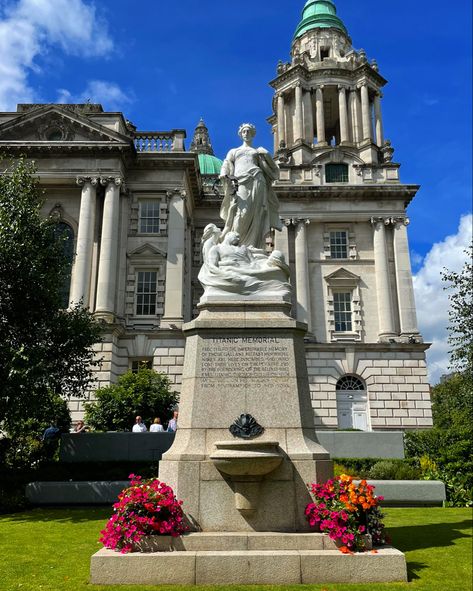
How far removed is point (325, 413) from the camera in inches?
1353

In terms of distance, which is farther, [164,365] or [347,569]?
[164,365]

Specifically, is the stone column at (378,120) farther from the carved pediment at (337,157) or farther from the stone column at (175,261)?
the stone column at (175,261)

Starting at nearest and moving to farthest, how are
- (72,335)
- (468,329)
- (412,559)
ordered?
(412,559) → (72,335) → (468,329)

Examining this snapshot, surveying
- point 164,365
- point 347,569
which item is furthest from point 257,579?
point 164,365

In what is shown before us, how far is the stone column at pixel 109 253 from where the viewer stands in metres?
32.1

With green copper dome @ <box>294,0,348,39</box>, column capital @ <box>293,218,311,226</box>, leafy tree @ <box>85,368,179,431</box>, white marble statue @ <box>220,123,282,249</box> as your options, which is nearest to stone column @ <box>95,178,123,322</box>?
leafy tree @ <box>85,368,179,431</box>

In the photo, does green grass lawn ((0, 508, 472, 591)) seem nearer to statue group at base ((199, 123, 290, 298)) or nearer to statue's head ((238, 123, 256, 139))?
statue group at base ((199, 123, 290, 298))

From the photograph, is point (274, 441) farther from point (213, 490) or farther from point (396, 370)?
point (396, 370)

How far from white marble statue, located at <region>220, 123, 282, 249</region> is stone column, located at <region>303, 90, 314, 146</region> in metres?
33.1

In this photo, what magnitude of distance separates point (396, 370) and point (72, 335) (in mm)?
23355

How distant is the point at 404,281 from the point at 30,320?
27344 mm

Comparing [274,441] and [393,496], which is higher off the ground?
[274,441]

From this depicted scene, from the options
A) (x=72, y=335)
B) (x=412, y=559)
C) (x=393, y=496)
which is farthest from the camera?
(x=72, y=335)

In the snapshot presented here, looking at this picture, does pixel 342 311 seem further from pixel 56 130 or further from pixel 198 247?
pixel 56 130
